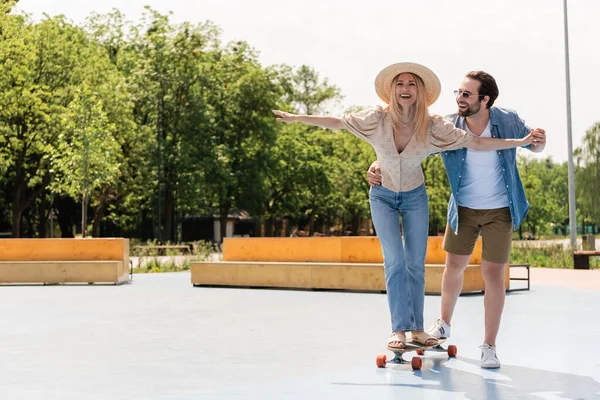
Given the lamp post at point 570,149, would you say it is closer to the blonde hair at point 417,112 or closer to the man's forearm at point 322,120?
the blonde hair at point 417,112

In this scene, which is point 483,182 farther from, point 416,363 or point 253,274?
A: point 253,274

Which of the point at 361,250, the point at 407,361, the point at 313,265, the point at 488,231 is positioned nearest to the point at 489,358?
the point at 407,361

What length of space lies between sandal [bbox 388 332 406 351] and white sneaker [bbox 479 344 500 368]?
62 cm

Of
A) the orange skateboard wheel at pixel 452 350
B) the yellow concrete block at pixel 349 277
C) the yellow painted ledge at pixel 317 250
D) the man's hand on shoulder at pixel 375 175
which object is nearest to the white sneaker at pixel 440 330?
the orange skateboard wheel at pixel 452 350

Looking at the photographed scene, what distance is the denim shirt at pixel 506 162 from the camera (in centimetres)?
633

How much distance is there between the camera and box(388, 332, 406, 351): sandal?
20.7ft

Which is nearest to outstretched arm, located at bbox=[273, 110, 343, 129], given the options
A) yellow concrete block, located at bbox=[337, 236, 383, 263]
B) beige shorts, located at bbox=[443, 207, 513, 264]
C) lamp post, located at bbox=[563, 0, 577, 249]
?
beige shorts, located at bbox=[443, 207, 513, 264]

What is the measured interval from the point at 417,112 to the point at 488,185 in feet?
2.54

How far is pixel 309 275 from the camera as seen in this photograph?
1585 cm

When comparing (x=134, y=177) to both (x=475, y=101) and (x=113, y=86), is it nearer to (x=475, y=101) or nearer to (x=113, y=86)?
(x=113, y=86)

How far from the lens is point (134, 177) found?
48.7 meters

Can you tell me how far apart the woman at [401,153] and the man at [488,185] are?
0.17 meters

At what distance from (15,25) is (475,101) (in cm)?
3949

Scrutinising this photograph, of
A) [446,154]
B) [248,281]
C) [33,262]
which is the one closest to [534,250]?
[248,281]
